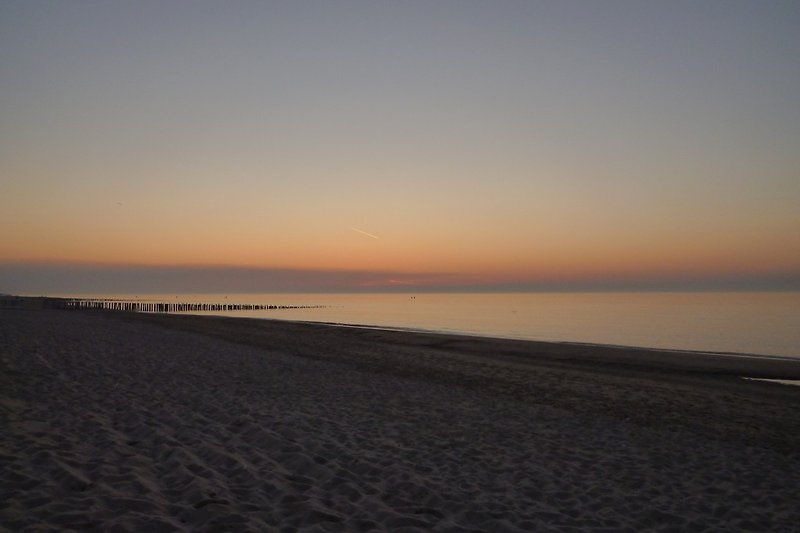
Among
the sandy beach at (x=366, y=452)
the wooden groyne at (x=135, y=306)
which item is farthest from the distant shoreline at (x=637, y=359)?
the wooden groyne at (x=135, y=306)

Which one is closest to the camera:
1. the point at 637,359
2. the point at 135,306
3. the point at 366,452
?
the point at 366,452

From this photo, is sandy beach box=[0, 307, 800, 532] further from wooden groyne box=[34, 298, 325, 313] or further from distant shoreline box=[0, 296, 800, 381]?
wooden groyne box=[34, 298, 325, 313]

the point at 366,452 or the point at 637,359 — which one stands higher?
the point at 366,452

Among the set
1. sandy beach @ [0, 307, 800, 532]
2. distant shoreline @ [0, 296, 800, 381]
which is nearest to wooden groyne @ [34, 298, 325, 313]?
distant shoreline @ [0, 296, 800, 381]

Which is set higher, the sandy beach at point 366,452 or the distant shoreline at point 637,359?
the sandy beach at point 366,452

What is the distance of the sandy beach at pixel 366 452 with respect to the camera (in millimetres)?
5180

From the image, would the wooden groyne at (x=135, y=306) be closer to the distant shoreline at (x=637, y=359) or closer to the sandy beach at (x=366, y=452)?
the distant shoreline at (x=637, y=359)

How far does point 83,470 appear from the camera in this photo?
566 cm

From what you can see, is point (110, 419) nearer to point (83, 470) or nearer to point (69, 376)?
point (83, 470)

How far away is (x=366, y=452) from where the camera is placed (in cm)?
770

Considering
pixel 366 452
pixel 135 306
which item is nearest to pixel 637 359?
pixel 366 452

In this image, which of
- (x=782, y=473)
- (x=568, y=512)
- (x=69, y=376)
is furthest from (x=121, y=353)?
(x=782, y=473)

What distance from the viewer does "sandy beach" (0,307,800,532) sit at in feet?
17.0

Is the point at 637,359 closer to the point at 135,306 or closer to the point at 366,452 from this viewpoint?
the point at 366,452
